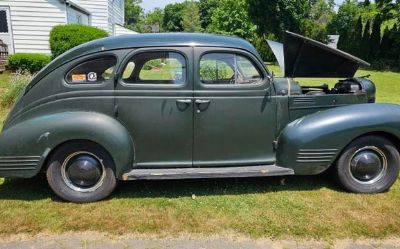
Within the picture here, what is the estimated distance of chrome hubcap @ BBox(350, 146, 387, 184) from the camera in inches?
195

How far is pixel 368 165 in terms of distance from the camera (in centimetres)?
495

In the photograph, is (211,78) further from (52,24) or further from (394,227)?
(52,24)

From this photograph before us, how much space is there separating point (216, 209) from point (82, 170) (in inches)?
62.9

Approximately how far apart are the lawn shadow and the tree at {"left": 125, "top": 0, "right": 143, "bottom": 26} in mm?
94474

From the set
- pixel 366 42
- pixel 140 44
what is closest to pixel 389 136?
pixel 140 44

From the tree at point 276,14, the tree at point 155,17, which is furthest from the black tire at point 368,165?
the tree at point 155,17

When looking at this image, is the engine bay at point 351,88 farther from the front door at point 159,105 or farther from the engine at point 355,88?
the front door at point 159,105

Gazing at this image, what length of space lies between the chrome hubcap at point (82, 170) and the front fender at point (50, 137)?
0.24 metres

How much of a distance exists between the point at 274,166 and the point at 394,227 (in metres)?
1.42

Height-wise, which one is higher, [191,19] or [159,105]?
[191,19]

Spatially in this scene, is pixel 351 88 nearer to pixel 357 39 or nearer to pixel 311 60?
pixel 311 60

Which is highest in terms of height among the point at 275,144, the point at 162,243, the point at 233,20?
the point at 233,20

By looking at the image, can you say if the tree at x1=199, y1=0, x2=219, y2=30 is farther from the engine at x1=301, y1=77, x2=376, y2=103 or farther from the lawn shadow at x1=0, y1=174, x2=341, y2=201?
the lawn shadow at x1=0, y1=174, x2=341, y2=201

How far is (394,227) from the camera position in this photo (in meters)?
4.21
